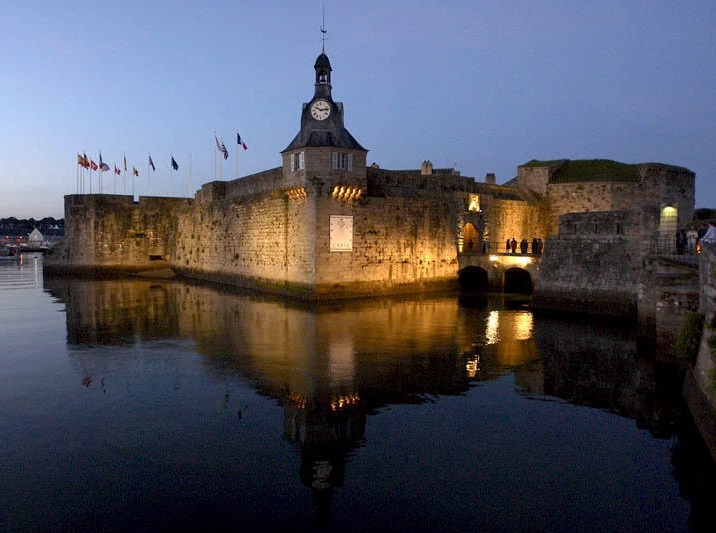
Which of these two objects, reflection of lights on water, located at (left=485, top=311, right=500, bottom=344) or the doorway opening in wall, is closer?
reflection of lights on water, located at (left=485, top=311, right=500, bottom=344)

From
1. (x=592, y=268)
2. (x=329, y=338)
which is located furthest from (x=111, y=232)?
(x=592, y=268)

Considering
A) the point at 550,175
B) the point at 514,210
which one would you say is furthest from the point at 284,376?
the point at 550,175

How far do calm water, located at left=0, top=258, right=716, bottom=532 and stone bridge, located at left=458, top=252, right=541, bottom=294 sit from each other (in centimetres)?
966

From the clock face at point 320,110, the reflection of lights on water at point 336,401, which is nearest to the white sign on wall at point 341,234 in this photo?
the clock face at point 320,110

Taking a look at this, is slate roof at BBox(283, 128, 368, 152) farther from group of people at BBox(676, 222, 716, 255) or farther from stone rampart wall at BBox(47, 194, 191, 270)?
stone rampart wall at BBox(47, 194, 191, 270)

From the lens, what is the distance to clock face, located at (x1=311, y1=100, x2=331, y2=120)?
21.7 m

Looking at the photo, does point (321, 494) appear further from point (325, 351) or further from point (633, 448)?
point (325, 351)

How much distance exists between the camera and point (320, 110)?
2170cm

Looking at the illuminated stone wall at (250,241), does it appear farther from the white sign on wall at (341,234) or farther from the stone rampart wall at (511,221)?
the stone rampart wall at (511,221)

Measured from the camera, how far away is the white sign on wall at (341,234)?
21.9m

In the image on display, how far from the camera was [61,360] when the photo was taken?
37.8ft

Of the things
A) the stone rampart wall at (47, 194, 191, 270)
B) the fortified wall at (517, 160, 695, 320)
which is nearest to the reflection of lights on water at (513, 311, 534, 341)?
the fortified wall at (517, 160, 695, 320)

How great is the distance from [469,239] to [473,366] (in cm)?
1749

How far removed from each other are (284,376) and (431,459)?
13.5 feet
